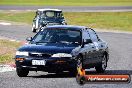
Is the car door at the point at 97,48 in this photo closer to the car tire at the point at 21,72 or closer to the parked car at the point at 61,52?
the parked car at the point at 61,52

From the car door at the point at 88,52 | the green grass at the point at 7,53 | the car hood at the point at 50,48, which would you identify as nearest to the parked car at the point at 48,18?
the green grass at the point at 7,53

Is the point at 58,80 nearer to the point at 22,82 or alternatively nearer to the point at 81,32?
the point at 22,82

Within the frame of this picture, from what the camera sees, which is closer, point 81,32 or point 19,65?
point 19,65

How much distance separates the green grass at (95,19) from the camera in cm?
5126

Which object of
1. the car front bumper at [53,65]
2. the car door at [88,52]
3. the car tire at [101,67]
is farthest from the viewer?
the car tire at [101,67]

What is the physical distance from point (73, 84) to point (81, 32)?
3.13 meters

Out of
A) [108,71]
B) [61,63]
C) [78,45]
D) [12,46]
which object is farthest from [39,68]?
[12,46]

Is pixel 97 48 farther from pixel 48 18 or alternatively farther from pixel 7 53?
pixel 48 18

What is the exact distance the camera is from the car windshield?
53.6 feet

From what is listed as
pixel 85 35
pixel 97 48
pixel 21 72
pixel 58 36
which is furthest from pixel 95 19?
pixel 21 72

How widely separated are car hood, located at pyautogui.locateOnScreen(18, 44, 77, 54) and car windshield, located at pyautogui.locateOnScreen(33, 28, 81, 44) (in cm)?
62

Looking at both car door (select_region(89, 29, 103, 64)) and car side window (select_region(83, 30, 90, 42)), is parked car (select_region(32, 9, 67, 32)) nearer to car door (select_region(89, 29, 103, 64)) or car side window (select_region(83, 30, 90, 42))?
car door (select_region(89, 29, 103, 64))

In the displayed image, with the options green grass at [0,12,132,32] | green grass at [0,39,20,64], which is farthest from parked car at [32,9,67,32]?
green grass at [0,39,20,64]

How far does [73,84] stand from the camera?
13922 millimetres
